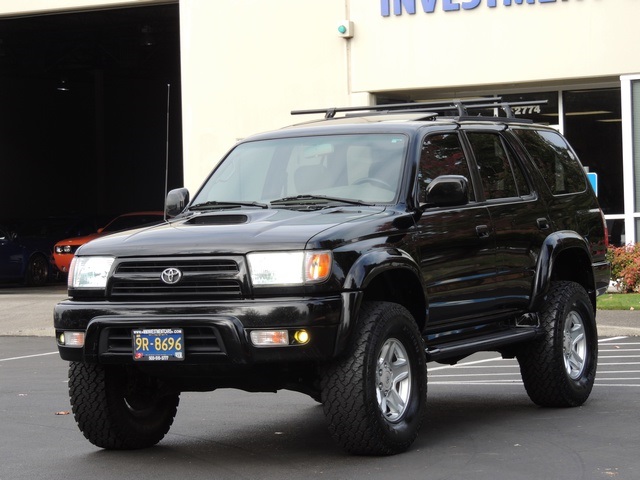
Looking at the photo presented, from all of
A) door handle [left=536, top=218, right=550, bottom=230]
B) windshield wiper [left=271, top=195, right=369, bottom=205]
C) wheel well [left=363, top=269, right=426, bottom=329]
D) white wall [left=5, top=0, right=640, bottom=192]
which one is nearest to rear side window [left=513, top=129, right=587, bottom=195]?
door handle [left=536, top=218, right=550, bottom=230]

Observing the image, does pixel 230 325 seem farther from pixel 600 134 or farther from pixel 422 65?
pixel 600 134

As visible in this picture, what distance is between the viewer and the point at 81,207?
4572 centimetres

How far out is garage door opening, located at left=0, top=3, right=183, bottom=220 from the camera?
132ft

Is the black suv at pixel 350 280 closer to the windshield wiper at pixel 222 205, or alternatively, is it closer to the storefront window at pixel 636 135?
the windshield wiper at pixel 222 205

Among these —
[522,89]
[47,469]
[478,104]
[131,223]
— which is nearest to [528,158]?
[478,104]

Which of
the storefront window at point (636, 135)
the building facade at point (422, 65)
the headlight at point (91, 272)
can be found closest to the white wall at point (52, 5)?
the building facade at point (422, 65)

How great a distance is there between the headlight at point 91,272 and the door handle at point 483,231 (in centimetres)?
250

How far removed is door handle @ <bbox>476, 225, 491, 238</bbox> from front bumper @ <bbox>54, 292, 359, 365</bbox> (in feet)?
5.54

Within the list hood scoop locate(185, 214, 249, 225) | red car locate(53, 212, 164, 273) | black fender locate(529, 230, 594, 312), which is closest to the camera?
hood scoop locate(185, 214, 249, 225)

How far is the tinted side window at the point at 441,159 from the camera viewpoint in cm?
848

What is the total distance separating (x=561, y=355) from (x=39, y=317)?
11.9 meters

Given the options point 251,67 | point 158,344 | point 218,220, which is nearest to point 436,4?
point 251,67

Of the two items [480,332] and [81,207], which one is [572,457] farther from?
[81,207]

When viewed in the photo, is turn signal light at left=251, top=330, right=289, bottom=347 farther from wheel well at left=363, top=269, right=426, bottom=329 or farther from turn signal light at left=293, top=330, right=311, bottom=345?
wheel well at left=363, top=269, right=426, bottom=329
